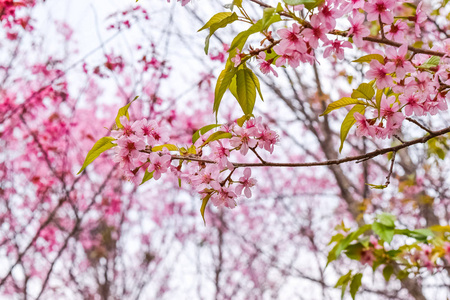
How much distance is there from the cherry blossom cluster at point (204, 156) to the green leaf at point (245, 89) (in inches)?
3.2

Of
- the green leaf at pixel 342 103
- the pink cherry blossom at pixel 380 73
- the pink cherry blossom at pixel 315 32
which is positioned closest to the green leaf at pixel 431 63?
the pink cherry blossom at pixel 380 73

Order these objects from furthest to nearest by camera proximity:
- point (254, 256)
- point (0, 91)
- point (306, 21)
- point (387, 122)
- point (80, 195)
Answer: point (254, 256) < point (80, 195) < point (0, 91) < point (387, 122) < point (306, 21)

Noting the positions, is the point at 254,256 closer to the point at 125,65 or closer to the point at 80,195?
the point at 80,195

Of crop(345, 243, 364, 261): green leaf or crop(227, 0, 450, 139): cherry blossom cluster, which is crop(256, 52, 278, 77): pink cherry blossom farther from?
crop(345, 243, 364, 261): green leaf

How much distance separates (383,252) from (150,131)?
152 cm

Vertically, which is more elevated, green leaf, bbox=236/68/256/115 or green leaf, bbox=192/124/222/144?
green leaf, bbox=236/68/256/115

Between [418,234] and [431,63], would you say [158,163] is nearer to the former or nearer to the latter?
[431,63]

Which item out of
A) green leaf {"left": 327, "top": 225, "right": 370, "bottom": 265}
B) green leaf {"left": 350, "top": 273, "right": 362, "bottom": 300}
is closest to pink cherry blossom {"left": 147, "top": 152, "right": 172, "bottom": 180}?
green leaf {"left": 327, "top": 225, "right": 370, "bottom": 265}

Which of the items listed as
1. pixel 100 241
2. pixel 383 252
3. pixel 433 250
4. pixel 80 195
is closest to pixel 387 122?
pixel 383 252

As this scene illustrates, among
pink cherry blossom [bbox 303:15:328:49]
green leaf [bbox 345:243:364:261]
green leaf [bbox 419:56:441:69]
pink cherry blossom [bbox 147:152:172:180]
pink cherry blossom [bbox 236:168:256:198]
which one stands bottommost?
pink cherry blossom [bbox 147:152:172:180]

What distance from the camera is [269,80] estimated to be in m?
4.15

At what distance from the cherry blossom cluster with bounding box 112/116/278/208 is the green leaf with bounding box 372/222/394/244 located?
0.75 m

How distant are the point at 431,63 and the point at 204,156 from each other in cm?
77

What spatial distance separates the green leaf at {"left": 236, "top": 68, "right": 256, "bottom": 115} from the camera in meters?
1.22
